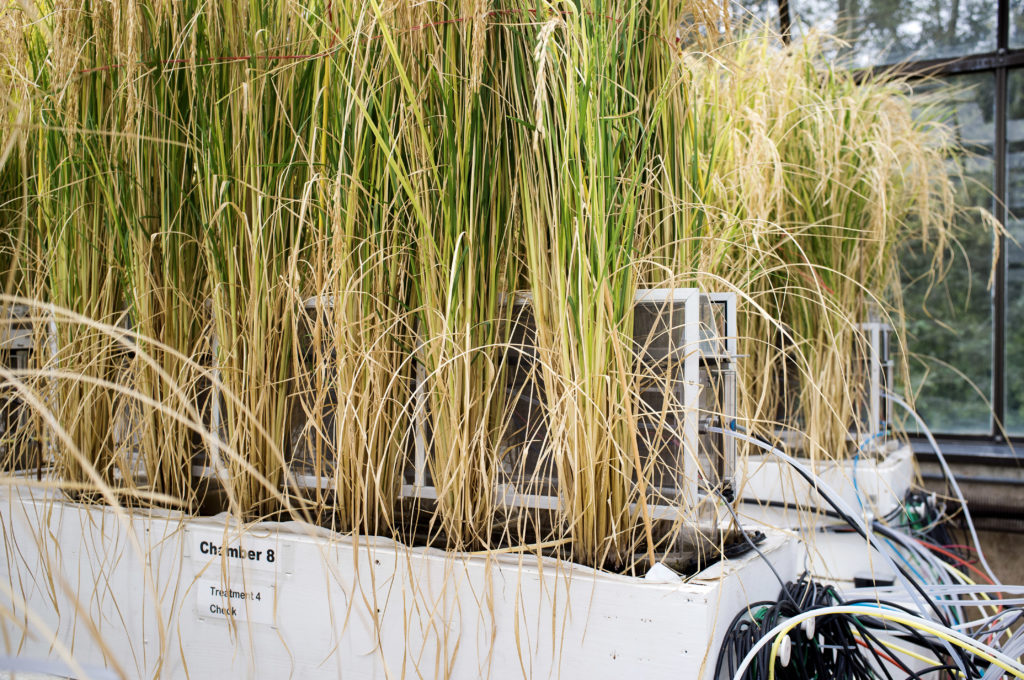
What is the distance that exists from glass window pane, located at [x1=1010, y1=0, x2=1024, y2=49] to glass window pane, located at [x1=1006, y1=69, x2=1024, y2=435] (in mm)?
125

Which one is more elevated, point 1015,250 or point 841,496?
point 1015,250

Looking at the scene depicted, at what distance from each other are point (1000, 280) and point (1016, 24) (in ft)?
3.82

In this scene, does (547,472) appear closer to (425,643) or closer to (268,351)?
(425,643)

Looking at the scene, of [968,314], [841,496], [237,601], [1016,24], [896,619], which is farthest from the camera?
[968,314]

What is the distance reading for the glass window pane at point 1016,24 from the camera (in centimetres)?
374

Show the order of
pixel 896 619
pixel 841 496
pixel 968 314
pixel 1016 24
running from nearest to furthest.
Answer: pixel 896 619
pixel 841 496
pixel 1016 24
pixel 968 314

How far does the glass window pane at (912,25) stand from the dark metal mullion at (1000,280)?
22 centimetres

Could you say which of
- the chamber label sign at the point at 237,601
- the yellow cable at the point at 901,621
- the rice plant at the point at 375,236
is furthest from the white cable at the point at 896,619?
the chamber label sign at the point at 237,601

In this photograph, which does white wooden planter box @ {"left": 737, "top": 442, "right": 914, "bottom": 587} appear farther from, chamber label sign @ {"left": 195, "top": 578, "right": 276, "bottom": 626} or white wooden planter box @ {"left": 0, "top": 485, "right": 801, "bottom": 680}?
chamber label sign @ {"left": 195, "top": 578, "right": 276, "bottom": 626}

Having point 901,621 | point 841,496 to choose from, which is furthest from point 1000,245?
point 901,621

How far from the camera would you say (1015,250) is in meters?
3.84

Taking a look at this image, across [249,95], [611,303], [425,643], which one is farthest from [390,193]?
[425,643]

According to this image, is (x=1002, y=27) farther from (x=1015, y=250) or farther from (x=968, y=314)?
(x=968, y=314)

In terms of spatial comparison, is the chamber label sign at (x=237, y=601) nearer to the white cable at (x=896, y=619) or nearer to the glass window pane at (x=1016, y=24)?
the white cable at (x=896, y=619)
